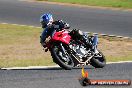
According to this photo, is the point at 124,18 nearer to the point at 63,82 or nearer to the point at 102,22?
the point at 102,22

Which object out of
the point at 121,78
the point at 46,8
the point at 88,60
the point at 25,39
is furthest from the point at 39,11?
the point at 121,78

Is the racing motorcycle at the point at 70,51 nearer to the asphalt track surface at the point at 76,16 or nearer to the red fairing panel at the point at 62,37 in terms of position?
the red fairing panel at the point at 62,37

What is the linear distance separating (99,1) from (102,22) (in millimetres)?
5488

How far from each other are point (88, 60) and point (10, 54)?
13.3 ft

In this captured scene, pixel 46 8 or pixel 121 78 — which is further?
pixel 46 8

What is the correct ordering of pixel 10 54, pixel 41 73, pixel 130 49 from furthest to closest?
pixel 130 49 < pixel 10 54 < pixel 41 73

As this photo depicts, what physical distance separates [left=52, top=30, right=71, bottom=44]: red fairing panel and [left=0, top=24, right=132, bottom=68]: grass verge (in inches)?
53.6

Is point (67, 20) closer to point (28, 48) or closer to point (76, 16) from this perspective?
point (76, 16)

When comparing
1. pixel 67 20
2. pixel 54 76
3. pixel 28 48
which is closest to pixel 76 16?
pixel 67 20

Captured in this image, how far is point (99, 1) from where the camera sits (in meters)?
32.1

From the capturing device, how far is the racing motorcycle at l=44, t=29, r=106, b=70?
14828mm

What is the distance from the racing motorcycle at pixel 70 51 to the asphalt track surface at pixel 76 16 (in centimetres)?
831

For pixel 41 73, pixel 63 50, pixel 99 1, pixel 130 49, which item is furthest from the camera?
pixel 99 1

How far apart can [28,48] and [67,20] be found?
743 cm
